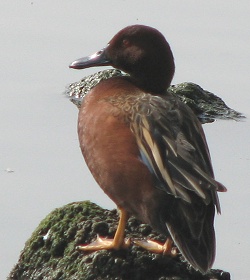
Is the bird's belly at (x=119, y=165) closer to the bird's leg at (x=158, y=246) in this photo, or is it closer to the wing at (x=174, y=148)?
the wing at (x=174, y=148)

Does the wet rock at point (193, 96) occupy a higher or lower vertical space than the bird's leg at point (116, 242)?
higher

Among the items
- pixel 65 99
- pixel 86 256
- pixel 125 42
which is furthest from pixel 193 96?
pixel 86 256

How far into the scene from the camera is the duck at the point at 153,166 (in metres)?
6.55

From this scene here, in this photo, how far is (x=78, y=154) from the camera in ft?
30.1

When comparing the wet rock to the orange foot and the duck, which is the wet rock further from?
the orange foot

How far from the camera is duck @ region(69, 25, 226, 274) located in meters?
6.55

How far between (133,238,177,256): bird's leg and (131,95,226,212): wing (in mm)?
413

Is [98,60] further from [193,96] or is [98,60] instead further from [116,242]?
[193,96]

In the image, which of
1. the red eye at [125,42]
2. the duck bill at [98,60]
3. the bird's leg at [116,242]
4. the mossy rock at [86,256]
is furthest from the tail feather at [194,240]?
the duck bill at [98,60]

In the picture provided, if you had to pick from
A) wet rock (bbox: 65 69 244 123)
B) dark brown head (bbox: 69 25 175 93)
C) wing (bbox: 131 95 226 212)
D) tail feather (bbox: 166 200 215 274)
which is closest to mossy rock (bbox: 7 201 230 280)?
tail feather (bbox: 166 200 215 274)

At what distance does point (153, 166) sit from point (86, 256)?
0.69 meters

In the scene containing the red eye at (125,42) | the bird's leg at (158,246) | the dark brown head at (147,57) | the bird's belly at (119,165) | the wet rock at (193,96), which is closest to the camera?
the bird's belly at (119,165)

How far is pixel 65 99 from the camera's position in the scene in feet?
34.8

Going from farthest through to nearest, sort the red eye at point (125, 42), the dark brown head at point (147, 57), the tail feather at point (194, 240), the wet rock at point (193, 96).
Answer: the wet rock at point (193, 96), the red eye at point (125, 42), the dark brown head at point (147, 57), the tail feather at point (194, 240)
